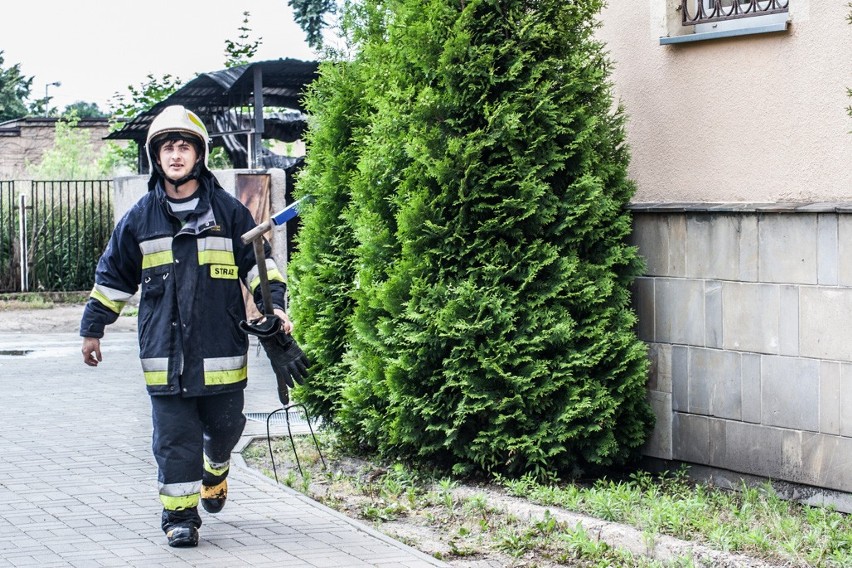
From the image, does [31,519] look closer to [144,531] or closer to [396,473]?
[144,531]

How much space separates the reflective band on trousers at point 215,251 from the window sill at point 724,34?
9.84 ft

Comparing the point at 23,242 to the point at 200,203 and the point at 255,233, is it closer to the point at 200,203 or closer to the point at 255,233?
the point at 200,203

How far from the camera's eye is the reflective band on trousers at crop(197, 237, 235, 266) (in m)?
5.80

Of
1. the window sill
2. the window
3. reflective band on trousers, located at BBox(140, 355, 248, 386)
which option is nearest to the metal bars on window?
the window

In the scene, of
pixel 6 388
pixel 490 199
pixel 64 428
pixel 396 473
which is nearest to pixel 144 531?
pixel 396 473

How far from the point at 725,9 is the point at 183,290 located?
3647mm

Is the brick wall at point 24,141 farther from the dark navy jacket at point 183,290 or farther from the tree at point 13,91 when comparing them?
the dark navy jacket at point 183,290

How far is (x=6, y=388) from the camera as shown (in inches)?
434

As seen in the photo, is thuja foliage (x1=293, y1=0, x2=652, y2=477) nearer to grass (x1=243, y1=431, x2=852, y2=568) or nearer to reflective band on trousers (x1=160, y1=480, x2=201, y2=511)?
grass (x1=243, y1=431, x2=852, y2=568)

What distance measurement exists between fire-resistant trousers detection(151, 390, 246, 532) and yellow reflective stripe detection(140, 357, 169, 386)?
83mm

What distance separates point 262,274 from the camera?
18.7ft

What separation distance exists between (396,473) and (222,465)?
1.36 meters

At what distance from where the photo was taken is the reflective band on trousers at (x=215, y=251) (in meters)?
5.80

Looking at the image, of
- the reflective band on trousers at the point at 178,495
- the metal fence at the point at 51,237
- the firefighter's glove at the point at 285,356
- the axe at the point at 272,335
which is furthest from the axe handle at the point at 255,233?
the metal fence at the point at 51,237
